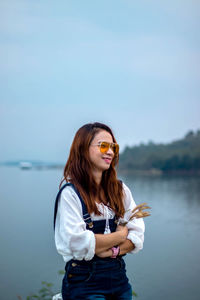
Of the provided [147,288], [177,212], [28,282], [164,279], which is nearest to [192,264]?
[164,279]

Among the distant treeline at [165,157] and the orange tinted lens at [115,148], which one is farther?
the distant treeline at [165,157]

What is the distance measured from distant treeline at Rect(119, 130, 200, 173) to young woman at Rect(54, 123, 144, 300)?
59.0 m

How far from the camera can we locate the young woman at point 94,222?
171cm

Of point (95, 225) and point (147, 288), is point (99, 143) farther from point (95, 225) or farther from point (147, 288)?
point (147, 288)

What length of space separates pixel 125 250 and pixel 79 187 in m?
0.42

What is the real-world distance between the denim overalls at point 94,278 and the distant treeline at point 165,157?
194 feet

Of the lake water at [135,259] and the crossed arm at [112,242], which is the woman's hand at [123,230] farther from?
the lake water at [135,259]

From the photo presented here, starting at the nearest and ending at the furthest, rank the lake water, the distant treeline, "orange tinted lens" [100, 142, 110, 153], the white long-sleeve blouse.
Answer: the white long-sleeve blouse < "orange tinted lens" [100, 142, 110, 153] < the lake water < the distant treeline

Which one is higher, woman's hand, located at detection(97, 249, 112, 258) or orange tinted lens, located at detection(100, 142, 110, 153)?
orange tinted lens, located at detection(100, 142, 110, 153)

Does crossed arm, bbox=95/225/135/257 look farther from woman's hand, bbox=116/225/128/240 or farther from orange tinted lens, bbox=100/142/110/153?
orange tinted lens, bbox=100/142/110/153

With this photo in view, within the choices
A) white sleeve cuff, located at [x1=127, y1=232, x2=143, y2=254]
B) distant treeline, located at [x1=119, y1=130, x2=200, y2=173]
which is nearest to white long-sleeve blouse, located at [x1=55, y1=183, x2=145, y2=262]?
white sleeve cuff, located at [x1=127, y1=232, x2=143, y2=254]

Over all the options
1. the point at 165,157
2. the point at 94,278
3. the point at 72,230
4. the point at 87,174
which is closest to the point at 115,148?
the point at 87,174

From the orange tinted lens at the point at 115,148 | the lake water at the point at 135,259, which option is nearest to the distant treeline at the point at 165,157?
the lake water at the point at 135,259

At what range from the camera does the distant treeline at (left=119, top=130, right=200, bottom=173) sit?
60.7 meters
